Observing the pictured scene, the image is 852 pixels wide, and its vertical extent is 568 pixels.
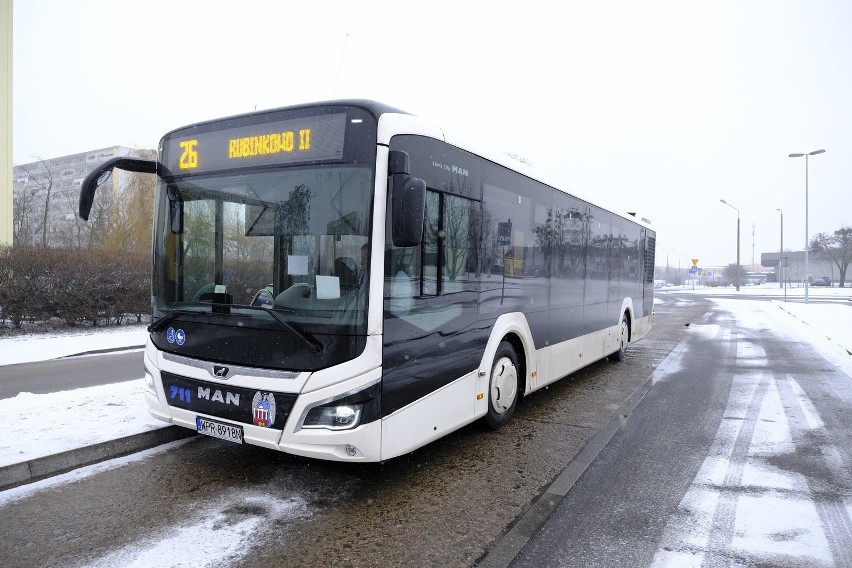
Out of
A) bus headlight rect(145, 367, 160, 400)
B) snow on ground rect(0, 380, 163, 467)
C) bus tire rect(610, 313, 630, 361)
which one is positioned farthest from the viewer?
bus tire rect(610, 313, 630, 361)

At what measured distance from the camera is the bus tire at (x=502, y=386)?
18.9 ft

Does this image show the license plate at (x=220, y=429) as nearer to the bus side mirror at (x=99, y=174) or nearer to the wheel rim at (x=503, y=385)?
the bus side mirror at (x=99, y=174)

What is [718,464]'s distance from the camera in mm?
5125

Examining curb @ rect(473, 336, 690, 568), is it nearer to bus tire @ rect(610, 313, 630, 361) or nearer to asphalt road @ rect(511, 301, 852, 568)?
asphalt road @ rect(511, 301, 852, 568)

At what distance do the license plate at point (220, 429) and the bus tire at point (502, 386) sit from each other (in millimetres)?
2499

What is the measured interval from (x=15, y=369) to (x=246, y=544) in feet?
28.7

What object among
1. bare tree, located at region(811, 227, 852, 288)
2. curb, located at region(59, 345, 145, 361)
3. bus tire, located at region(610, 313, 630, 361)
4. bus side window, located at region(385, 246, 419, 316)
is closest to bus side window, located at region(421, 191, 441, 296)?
bus side window, located at region(385, 246, 419, 316)

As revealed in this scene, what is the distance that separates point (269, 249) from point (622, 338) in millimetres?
8483

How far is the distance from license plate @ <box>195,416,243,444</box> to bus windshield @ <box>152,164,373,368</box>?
2.49ft

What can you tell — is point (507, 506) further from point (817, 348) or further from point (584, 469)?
point (817, 348)

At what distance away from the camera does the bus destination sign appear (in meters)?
4.16

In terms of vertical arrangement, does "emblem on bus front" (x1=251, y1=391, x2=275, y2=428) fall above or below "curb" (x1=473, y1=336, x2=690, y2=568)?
above

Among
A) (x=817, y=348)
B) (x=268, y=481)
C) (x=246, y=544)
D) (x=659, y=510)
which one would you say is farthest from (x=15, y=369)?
Result: (x=817, y=348)

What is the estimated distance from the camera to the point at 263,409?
4027 mm
